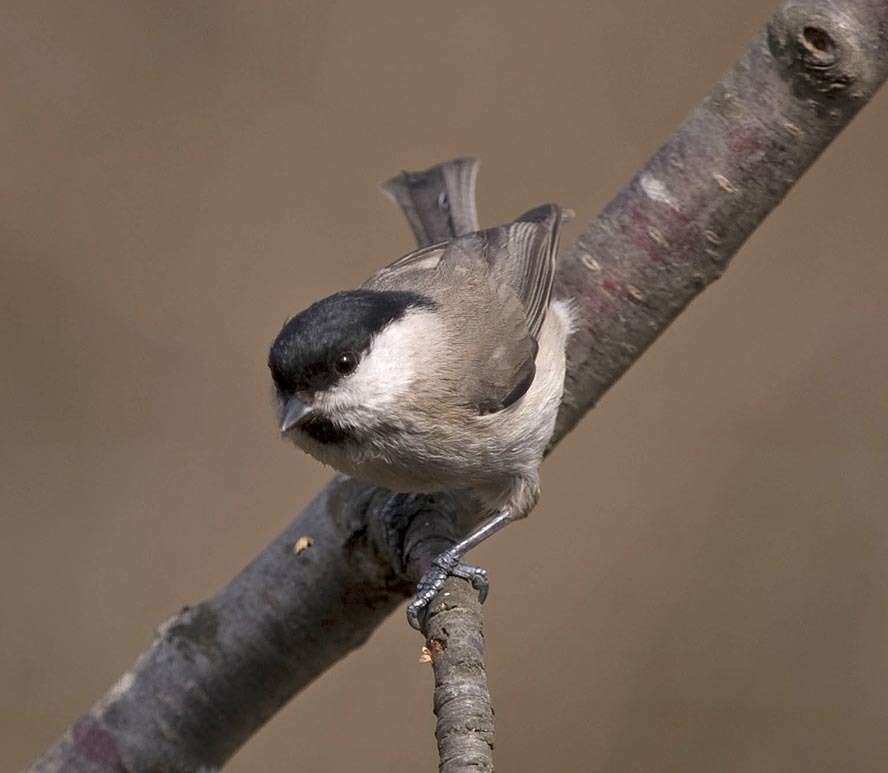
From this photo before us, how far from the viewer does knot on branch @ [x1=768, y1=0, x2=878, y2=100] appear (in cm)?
180

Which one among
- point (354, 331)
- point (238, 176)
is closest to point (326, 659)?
point (354, 331)

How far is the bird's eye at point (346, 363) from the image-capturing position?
1.96 metres

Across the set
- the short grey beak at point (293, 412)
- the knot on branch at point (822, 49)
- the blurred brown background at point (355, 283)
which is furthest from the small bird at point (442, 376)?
the blurred brown background at point (355, 283)

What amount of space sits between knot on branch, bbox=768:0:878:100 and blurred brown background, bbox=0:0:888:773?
1752mm

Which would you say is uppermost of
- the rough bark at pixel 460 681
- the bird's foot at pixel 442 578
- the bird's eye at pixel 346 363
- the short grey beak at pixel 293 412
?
the bird's eye at pixel 346 363

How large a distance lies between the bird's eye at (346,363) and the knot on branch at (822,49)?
2.55 feet

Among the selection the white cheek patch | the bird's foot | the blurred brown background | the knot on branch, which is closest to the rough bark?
the bird's foot

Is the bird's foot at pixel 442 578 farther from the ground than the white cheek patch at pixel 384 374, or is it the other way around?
the white cheek patch at pixel 384 374

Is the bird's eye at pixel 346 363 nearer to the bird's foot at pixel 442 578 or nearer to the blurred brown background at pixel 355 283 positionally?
the bird's foot at pixel 442 578

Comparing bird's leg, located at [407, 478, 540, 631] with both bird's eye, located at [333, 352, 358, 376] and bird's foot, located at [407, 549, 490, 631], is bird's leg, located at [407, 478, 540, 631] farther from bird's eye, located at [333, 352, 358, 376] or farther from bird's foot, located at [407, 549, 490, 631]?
bird's eye, located at [333, 352, 358, 376]

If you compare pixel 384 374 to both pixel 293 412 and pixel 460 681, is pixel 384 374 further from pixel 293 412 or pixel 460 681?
pixel 460 681

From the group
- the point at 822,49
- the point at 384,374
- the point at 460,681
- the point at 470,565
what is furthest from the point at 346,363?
the point at 822,49

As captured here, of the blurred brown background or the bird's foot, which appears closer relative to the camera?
the bird's foot

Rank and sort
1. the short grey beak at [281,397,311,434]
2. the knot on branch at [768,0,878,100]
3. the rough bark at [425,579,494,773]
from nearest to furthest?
the rough bark at [425,579,494,773], the knot on branch at [768,0,878,100], the short grey beak at [281,397,311,434]
